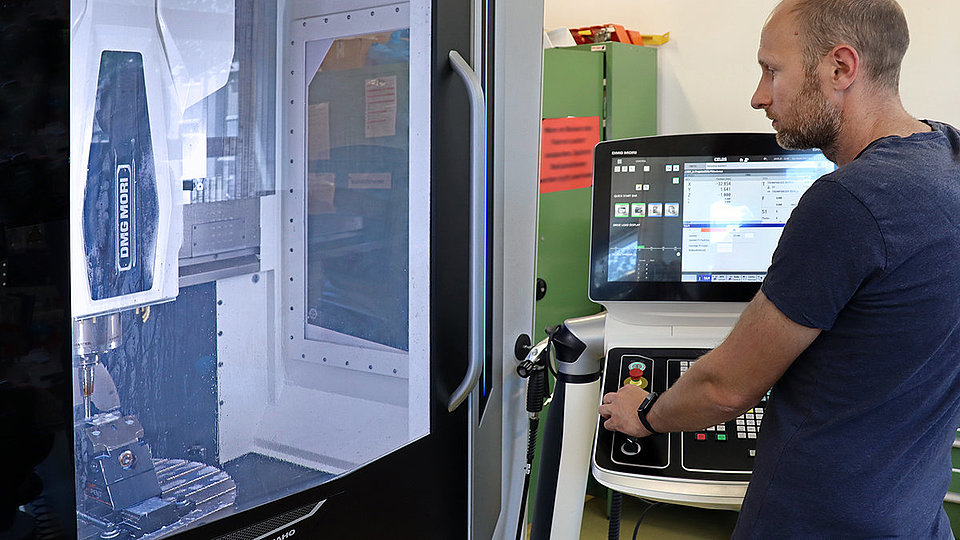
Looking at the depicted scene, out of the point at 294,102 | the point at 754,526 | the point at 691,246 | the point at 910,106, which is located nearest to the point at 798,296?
the point at 754,526

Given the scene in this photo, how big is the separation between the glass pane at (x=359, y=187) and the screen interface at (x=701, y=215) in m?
0.70

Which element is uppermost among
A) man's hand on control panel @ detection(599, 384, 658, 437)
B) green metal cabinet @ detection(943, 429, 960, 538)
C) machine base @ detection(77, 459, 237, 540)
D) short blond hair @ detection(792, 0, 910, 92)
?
short blond hair @ detection(792, 0, 910, 92)

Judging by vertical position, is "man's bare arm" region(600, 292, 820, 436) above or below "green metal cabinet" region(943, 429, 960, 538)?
above

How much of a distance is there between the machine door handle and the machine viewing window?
56 cm

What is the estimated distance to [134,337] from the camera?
98 cm

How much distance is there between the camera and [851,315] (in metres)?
1.25

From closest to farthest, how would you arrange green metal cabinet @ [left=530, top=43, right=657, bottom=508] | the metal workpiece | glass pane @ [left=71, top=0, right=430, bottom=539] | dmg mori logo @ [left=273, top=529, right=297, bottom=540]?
glass pane @ [left=71, top=0, right=430, bottom=539]
dmg mori logo @ [left=273, top=529, right=297, bottom=540]
the metal workpiece
green metal cabinet @ [left=530, top=43, right=657, bottom=508]

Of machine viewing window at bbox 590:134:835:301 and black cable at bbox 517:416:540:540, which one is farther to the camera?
machine viewing window at bbox 590:134:835:301

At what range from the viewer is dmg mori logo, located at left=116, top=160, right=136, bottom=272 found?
91cm

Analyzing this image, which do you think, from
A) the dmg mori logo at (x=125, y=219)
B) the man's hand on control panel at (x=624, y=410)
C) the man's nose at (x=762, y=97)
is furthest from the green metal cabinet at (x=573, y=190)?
the dmg mori logo at (x=125, y=219)

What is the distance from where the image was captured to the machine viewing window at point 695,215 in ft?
6.05

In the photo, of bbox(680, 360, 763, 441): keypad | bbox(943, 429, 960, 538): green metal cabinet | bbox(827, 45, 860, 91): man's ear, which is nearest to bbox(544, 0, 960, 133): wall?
bbox(943, 429, 960, 538): green metal cabinet

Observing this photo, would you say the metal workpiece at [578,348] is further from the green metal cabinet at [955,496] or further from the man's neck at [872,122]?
the green metal cabinet at [955,496]

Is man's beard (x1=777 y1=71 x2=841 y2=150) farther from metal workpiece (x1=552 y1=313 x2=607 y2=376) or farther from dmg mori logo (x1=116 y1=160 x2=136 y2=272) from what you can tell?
dmg mori logo (x1=116 y1=160 x2=136 y2=272)
